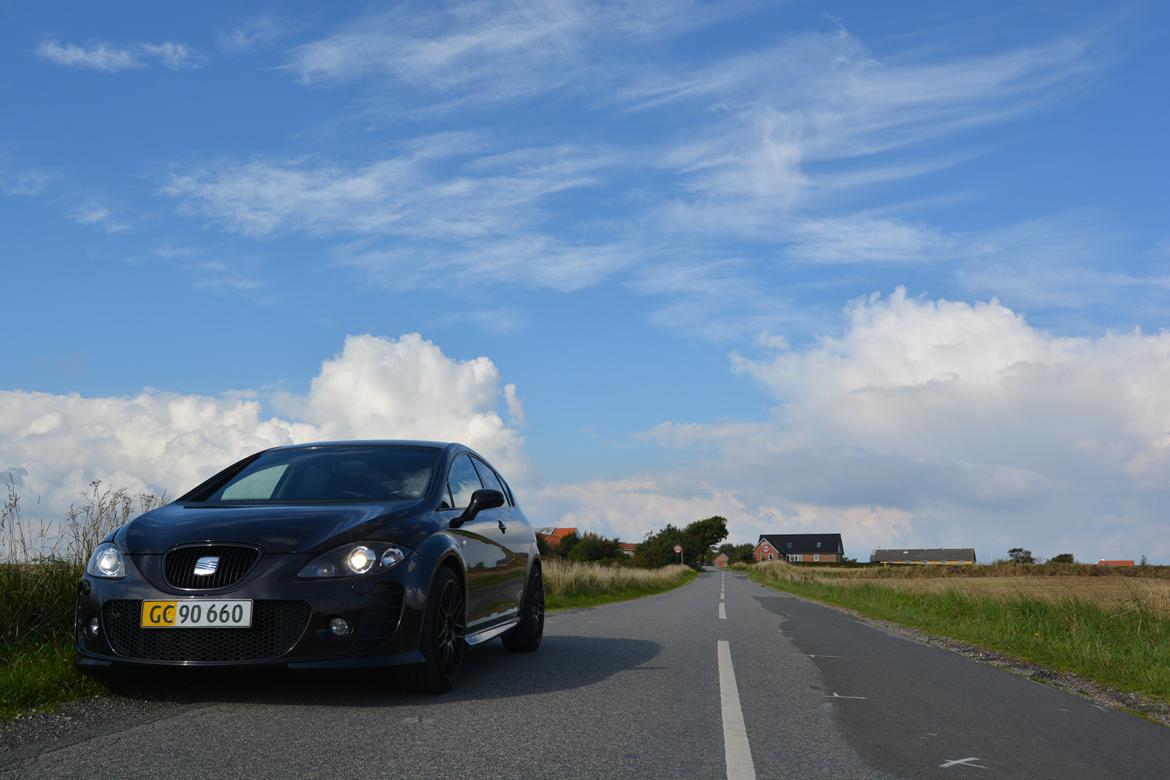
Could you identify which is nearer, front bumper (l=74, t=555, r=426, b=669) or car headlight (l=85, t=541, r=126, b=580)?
front bumper (l=74, t=555, r=426, b=669)

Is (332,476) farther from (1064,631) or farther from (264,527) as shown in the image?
(1064,631)

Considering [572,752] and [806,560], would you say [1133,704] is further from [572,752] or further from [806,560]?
[806,560]

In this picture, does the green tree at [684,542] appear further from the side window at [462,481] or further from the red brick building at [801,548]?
the side window at [462,481]

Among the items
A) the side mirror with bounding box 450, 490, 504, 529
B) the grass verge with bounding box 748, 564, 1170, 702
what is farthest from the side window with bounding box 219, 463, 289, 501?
the grass verge with bounding box 748, 564, 1170, 702

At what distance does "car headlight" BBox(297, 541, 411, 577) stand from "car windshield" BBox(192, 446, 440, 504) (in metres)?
0.87

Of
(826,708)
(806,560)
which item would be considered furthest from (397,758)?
(806,560)

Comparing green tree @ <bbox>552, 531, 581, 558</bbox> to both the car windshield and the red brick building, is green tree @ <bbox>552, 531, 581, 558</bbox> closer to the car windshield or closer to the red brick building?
the car windshield

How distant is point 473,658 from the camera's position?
7.81 metres

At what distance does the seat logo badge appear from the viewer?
16.7 ft

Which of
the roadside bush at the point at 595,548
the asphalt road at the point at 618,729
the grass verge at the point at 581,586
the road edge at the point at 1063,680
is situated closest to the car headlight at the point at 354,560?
the asphalt road at the point at 618,729

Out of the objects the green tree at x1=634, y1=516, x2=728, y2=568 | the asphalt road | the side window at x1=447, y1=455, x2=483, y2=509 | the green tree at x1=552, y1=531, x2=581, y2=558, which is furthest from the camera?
the green tree at x1=634, y1=516, x2=728, y2=568

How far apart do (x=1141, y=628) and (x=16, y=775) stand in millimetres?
11756

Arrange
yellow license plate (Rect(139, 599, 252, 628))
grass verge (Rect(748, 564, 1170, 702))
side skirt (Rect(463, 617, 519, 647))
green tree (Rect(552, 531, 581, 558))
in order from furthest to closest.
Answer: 1. green tree (Rect(552, 531, 581, 558))
2. grass verge (Rect(748, 564, 1170, 702))
3. side skirt (Rect(463, 617, 519, 647))
4. yellow license plate (Rect(139, 599, 252, 628))

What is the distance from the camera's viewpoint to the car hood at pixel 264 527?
5195 millimetres
